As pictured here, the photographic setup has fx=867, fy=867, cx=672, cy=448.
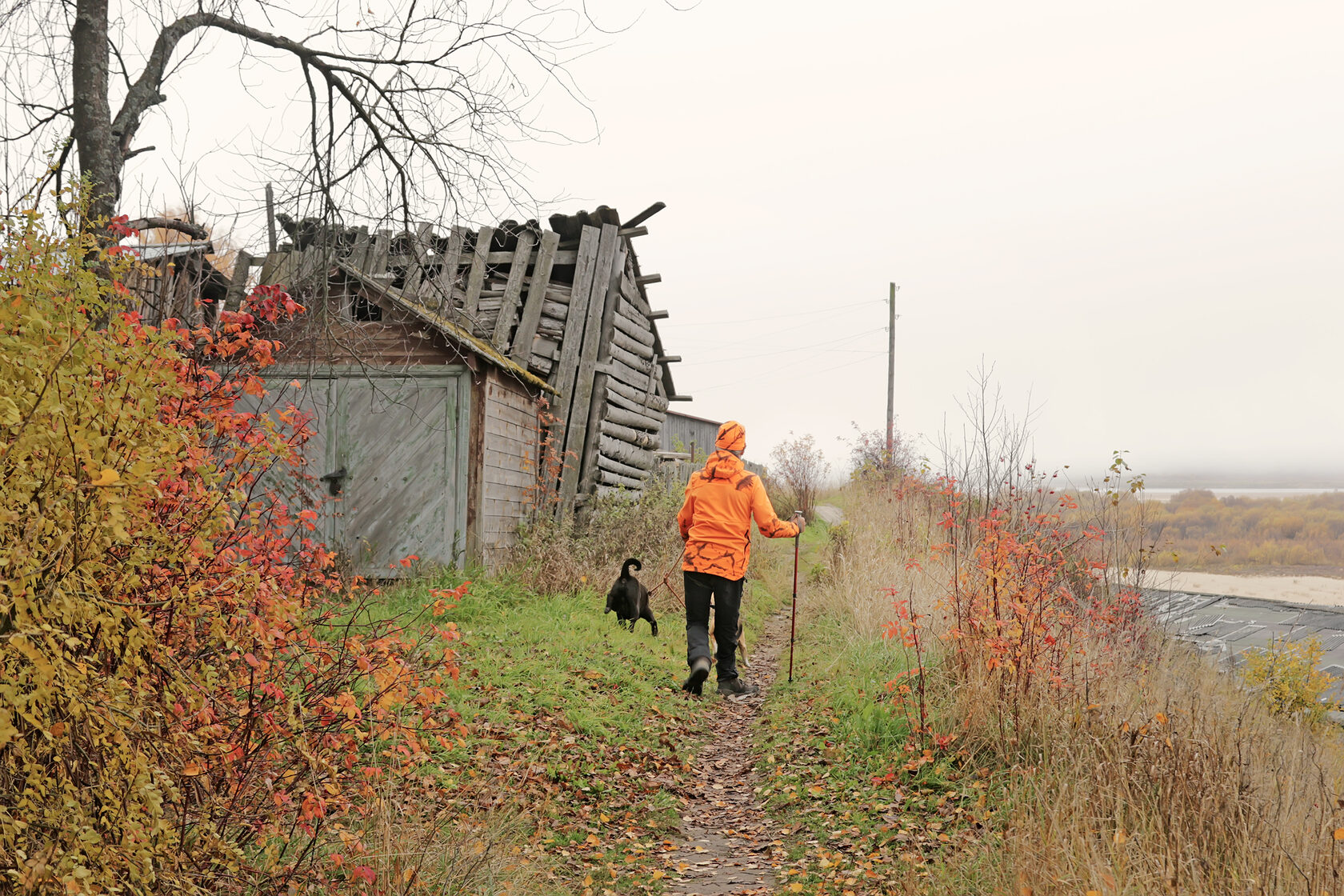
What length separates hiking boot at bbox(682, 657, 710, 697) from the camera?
24.3 ft

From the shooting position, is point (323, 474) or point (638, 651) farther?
point (323, 474)

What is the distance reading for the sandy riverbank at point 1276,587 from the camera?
16422mm

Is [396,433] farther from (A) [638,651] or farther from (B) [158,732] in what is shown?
(B) [158,732]

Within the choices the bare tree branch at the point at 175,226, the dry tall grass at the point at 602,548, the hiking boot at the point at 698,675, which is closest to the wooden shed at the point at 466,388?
the dry tall grass at the point at 602,548

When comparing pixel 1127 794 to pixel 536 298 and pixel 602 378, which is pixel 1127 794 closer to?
pixel 602 378

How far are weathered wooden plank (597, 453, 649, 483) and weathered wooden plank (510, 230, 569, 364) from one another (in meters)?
Answer: 2.05

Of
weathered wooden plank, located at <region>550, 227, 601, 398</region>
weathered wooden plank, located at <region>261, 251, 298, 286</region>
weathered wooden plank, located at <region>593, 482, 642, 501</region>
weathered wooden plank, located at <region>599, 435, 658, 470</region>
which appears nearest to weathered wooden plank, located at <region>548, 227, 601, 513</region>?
weathered wooden plank, located at <region>550, 227, 601, 398</region>

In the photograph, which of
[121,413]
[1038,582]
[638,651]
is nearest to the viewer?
[121,413]

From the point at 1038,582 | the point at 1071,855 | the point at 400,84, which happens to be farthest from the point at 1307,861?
the point at 400,84

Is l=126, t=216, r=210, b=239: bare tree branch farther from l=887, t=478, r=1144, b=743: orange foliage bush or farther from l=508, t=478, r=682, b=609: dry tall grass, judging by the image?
l=887, t=478, r=1144, b=743: orange foliage bush

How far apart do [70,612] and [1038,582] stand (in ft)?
17.7

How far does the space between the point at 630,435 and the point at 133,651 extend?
12.6 meters

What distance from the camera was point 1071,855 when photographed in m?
3.63

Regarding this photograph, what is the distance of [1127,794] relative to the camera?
4055mm
